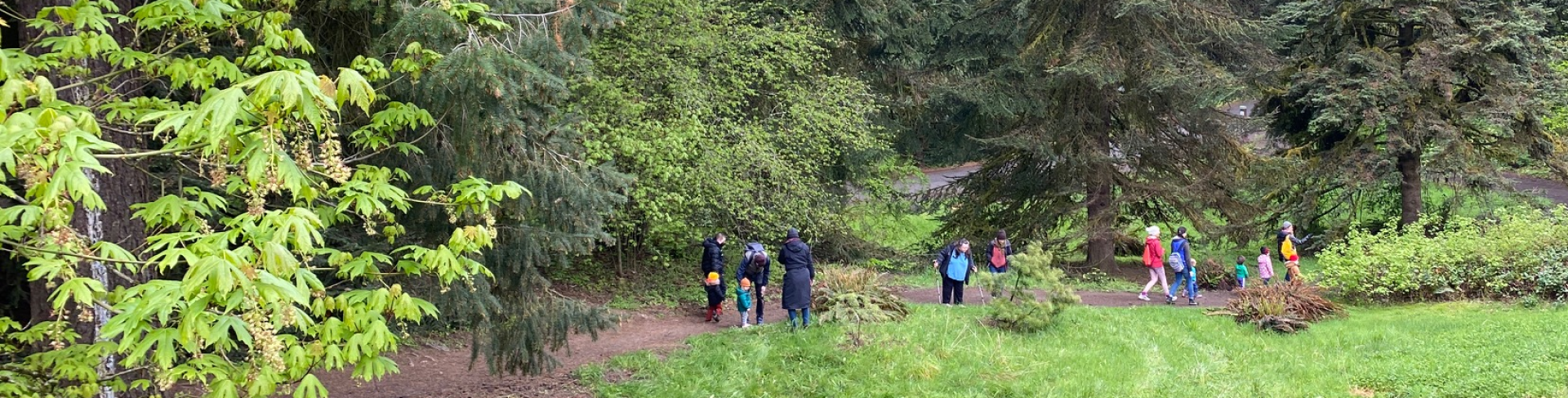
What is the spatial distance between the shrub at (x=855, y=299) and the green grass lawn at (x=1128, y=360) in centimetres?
51

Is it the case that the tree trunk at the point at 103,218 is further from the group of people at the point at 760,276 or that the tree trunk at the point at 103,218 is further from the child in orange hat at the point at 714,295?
the child in orange hat at the point at 714,295

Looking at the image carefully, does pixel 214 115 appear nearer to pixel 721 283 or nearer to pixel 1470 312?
pixel 721 283

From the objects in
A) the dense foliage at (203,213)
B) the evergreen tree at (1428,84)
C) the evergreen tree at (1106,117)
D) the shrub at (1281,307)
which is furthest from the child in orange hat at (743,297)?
the evergreen tree at (1428,84)

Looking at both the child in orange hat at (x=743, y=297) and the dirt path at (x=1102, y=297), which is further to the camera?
the dirt path at (x=1102, y=297)

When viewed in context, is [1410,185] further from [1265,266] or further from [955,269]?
[955,269]

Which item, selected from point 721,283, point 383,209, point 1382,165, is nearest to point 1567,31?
point 1382,165

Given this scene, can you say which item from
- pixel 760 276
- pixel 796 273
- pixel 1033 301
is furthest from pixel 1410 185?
pixel 796 273

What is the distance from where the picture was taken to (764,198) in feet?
55.6

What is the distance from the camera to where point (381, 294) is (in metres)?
4.79

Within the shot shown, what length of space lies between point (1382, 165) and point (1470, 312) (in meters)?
6.87

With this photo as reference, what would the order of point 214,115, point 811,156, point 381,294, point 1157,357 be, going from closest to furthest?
1. point 214,115
2. point 381,294
3. point 1157,357
4. point 811,156

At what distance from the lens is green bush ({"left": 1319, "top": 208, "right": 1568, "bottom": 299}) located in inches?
521

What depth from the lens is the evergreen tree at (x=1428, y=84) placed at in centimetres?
1756

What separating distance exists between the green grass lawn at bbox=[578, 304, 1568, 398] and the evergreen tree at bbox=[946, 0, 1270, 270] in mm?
7304
